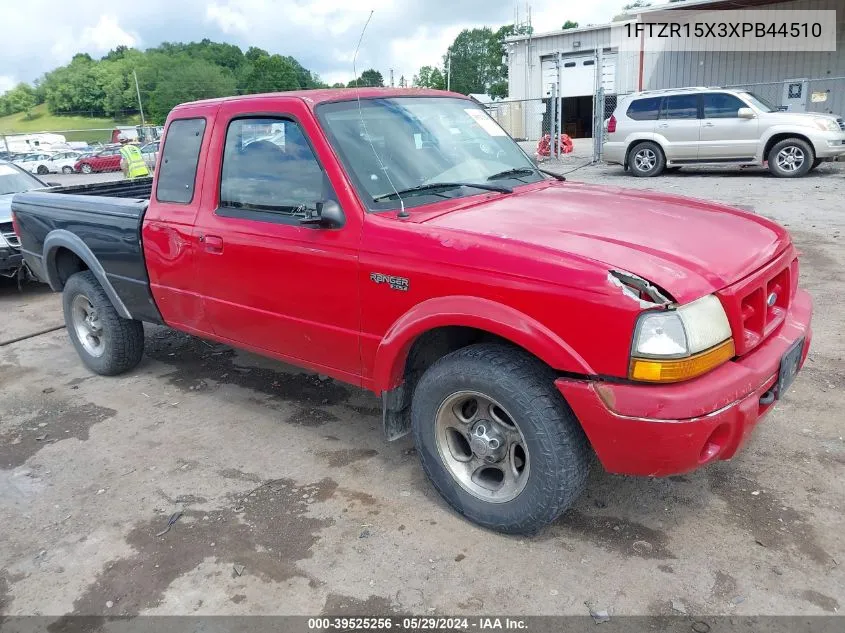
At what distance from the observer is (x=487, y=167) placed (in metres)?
3.83

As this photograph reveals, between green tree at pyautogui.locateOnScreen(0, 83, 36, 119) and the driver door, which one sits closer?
the driver door

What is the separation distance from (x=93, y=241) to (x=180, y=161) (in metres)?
1.09

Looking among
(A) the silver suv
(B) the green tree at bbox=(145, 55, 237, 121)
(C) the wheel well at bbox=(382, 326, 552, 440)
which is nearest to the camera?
(C) the wheel well at bbox=(382, 326, 552, 440)

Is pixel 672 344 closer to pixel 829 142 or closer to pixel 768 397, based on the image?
pixel 768 397

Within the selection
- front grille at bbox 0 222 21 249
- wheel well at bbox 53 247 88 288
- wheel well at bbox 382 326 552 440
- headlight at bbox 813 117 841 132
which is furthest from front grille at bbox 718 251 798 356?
headlight at bbox 813 117 841 132

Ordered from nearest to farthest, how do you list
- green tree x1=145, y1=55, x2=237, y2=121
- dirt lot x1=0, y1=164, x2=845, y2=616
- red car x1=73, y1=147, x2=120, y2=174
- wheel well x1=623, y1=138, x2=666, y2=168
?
1. dirt lot x1=0, y1=164, x2=845, y2=616
2. wheel well x1=623, y1=138, x2=666, y2=168
3. red car x1=73, y1=147, x2=120, y2=174
4. green tree x1=145, y1=55, x2=237, y2=121

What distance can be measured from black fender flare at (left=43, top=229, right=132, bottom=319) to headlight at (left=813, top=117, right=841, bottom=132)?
13065mm

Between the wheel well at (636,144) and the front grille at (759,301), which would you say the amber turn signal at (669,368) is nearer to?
the front grille at (759,301)

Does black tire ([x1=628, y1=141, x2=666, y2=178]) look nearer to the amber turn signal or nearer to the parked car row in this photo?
the amber turn signal

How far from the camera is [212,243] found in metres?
3.85

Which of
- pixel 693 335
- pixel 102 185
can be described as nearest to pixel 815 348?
pixel 693 335

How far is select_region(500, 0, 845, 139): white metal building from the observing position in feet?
62.6

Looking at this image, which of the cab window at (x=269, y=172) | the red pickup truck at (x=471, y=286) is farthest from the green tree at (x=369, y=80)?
the cab window at (x=269, y=172)

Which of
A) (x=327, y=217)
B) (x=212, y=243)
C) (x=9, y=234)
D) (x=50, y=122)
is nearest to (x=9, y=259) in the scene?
(x=9, y=234)
